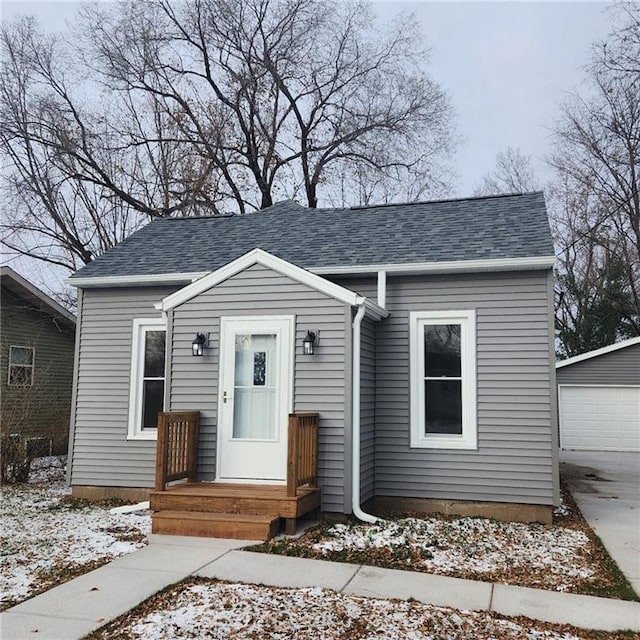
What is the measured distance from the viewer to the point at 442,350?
7445 millimetres

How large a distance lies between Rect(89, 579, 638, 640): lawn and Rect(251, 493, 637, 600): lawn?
991mm

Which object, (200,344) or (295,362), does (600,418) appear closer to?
(295,362)

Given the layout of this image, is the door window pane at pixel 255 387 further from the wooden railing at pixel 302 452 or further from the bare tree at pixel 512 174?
the bare tree at pixel 512 174

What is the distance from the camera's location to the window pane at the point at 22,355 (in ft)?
41.1

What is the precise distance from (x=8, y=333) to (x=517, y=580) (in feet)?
36.8

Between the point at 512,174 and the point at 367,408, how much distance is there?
66.7 ft

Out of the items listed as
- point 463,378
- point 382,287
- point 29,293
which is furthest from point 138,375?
point 29,293

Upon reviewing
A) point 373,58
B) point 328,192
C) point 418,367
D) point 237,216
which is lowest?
point 418,367

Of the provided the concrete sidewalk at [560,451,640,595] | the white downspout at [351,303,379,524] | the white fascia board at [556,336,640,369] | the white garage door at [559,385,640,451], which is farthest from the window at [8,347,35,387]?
the white garage door at [559,385,640,451]

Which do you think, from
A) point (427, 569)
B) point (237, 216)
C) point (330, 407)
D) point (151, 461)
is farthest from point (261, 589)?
point (237, 216)

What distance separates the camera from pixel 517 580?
483cm

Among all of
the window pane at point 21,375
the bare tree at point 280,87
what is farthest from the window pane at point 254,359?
the bare tree at point 280,87

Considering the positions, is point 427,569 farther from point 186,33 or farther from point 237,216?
point 186,33

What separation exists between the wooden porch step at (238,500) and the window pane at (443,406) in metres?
1.78
